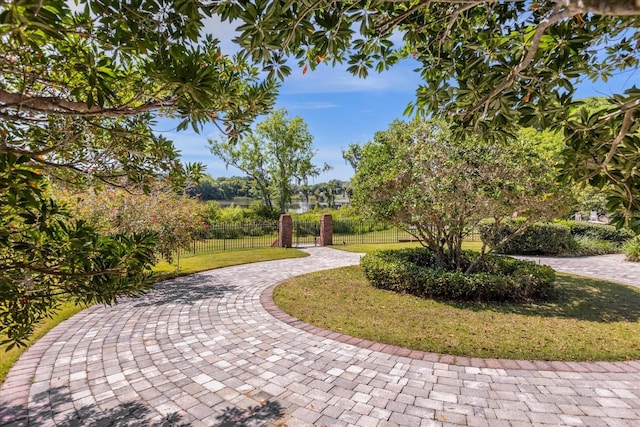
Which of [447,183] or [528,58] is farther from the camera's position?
[447,183]

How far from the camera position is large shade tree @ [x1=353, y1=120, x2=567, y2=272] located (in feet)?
22.1

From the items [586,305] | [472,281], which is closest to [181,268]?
[472,281]

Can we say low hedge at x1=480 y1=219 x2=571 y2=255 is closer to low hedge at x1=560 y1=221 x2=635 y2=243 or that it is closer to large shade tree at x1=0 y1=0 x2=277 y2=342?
low hedge at x1=560 y1=221 x2=635 y2=243

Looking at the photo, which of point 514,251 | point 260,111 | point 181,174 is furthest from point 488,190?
point 514,251

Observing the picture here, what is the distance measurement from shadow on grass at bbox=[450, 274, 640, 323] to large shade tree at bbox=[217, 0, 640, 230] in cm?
492

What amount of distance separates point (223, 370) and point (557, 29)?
5155 mm

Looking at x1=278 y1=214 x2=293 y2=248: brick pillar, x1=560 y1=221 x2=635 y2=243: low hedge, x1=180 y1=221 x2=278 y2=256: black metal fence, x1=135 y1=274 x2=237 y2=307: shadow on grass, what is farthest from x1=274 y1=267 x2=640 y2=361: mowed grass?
x1=180 y1=221 x2=278 y2=256: black metal fence

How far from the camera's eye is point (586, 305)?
709 cm

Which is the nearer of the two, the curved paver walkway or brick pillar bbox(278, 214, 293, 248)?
the curved paver walkway

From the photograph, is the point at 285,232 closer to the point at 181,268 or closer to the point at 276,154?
the point at 181,268

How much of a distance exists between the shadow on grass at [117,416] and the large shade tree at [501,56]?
3407 millimetres

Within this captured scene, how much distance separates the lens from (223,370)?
419cm

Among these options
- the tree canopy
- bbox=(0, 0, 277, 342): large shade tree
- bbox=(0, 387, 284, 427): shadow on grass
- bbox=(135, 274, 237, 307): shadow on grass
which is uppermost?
the tree canopy

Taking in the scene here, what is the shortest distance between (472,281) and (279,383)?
514cm
